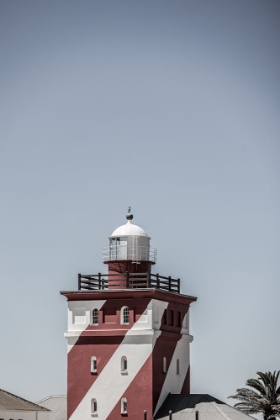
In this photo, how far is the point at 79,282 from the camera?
86250 millimetres

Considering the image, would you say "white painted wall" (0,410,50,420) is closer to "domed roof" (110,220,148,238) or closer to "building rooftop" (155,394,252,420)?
"building rooftop" (155,394,252,420)

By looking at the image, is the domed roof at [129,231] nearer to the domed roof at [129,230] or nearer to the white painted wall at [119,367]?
the domed roof at [129,230]

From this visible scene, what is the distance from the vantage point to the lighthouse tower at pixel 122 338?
8381 centimetres

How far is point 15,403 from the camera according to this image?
87938 mm

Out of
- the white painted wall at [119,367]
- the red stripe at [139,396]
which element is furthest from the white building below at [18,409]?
the red stripe at [139,396]

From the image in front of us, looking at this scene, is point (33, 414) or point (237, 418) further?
point (33, 414)

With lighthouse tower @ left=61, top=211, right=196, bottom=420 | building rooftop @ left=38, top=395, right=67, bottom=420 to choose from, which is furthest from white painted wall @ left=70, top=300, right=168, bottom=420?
building rooftop @ left=38, top=395, right=67, bottom=420

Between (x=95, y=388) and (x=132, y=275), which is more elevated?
(x=132, y=275)

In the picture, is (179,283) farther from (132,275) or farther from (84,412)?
(84,412)

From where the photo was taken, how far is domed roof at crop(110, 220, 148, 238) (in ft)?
281

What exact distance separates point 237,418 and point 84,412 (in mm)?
9038

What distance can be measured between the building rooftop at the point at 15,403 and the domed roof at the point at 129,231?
11692 millimetres

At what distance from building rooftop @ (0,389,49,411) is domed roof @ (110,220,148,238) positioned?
38.4 ft

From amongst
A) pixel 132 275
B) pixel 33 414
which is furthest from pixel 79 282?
pixel 33 414
